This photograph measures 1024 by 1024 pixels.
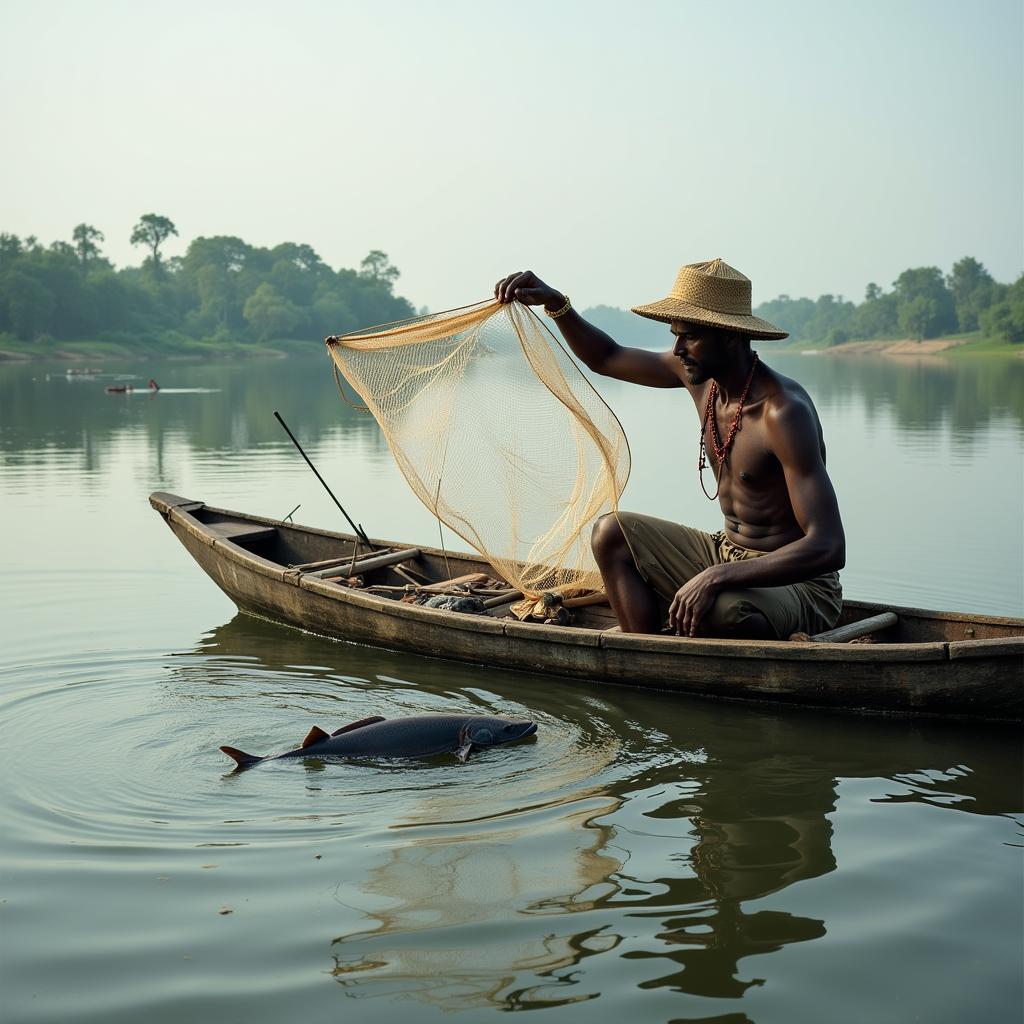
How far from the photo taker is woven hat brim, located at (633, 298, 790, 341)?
515 centimetres

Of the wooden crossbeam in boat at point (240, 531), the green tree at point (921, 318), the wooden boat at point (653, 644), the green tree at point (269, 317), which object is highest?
the green tree at point (921, 318)

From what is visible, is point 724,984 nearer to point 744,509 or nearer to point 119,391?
point 744,509

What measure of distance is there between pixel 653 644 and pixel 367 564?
2431 millimetres

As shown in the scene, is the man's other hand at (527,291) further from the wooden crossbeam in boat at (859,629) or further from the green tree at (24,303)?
the green tree at (24,303)

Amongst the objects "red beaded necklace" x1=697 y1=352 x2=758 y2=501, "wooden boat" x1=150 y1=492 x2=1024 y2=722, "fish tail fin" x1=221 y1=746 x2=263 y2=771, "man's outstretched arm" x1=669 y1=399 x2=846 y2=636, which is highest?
"red beaded necklace" x1=697 y1=352 x2=758 y2=501

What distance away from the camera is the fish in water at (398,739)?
4465 mm

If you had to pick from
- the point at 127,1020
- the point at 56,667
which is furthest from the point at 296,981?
the point at 56,667

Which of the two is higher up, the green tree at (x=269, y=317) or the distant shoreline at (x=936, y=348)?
the green tree at (x=269, y=317)

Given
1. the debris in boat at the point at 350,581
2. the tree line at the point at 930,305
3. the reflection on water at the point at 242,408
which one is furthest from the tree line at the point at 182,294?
the debris in boat at the point at 350,581

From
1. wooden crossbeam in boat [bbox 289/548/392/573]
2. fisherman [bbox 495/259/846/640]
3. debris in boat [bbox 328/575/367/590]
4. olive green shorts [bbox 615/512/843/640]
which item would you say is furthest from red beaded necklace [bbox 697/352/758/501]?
wooden crossbeam in boat [bbox 289/548/392/573]

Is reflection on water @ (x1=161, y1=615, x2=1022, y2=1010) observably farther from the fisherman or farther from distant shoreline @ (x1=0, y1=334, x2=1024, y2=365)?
distant shoreline @ (x1=0, y1=334, x2=1024, y2=365)

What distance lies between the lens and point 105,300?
7831 centimetres

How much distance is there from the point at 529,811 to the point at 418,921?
0.83m

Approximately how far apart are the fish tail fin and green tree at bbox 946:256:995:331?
122 metres
